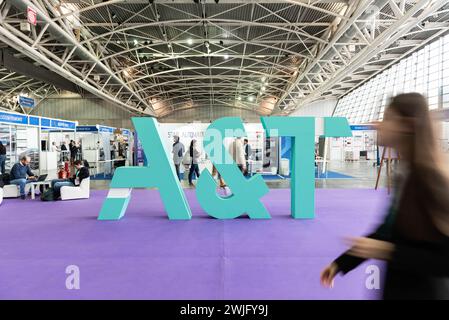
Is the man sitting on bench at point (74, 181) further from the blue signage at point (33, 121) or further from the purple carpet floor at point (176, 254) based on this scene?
the blue signage at point (33, 121)

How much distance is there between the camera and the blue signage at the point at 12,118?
10469mm

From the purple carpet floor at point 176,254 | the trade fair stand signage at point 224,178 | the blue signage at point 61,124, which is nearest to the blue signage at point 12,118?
the blue signage at point 61,124

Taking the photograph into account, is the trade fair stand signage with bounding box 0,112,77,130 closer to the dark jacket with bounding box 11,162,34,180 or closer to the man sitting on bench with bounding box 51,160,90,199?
the dark jacket with bounding box 11,162,34,180

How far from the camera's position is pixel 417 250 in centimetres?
103

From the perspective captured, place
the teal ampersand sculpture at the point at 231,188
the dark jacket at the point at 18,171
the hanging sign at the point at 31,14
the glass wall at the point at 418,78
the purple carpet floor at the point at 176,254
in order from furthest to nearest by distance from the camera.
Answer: the glass wall at the point at 418,78
the hanging sign at the point at 31,14
the dark jacket at the point at 18,171
the teal ampersand sculpture at the point at 231,188
the purple carpet floor at the point at 176,254

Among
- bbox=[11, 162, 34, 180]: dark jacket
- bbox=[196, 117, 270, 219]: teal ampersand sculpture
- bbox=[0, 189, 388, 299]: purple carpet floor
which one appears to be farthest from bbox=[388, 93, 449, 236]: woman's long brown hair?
bbox=[11, 162, 34, 180]: dark jacket

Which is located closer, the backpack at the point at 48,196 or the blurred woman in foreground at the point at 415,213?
the blurred woman in foreground at the point at 415,213

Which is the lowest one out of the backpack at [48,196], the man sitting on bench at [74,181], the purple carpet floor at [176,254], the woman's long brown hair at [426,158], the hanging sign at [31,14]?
the purple carpet floor at [176,254]

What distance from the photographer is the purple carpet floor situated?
10.3ft

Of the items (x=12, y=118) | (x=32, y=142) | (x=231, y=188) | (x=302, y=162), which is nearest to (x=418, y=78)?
(x=302, y=162)

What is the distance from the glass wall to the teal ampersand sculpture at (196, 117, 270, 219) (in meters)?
9.13

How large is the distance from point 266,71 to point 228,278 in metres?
23.9

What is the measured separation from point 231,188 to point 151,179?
165 centimetres

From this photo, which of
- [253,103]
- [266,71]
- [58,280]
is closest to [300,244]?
[58,280]
